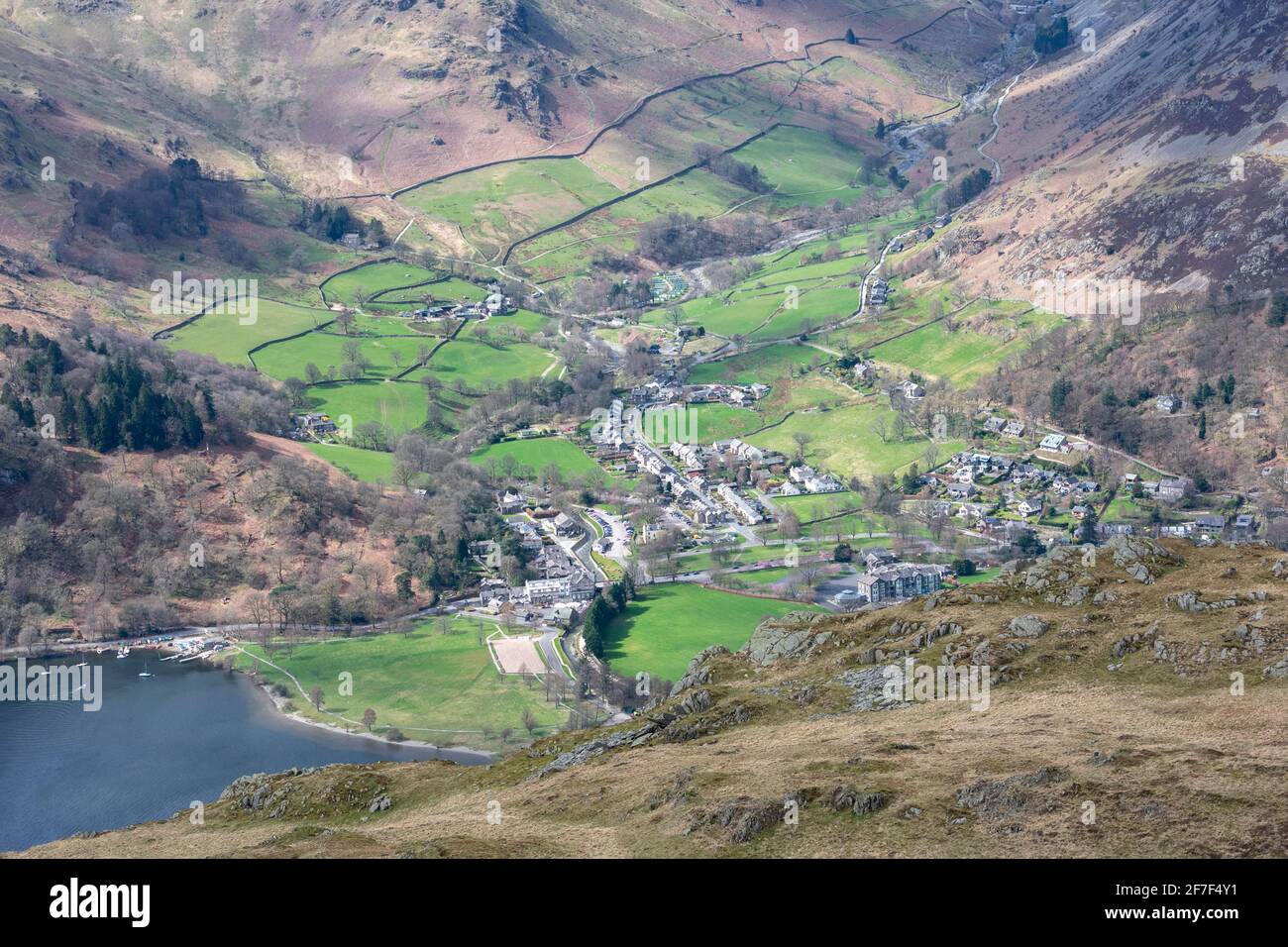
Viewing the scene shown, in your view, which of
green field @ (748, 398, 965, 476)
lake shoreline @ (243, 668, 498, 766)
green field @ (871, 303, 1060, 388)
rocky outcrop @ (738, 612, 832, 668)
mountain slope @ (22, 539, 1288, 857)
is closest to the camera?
mountain slope @ (22, 539, 1288, 857)

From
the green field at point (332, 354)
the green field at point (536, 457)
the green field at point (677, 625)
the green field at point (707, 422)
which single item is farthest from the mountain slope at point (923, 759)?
the green field at point (332, 354)

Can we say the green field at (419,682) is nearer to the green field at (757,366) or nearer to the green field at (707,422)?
the green field at (707,422)

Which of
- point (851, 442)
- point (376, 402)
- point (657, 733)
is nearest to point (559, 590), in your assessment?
point (851, 442)

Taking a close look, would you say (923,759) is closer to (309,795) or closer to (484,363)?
(309,795)

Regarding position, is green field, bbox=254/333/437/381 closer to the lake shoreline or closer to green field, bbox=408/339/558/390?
green field, bbox=408/339/558/390

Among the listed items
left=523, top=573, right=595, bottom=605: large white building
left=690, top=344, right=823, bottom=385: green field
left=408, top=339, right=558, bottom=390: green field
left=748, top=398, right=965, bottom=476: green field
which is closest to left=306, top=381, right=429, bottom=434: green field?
left=408, top=339, right=558, bottom=390: green field
